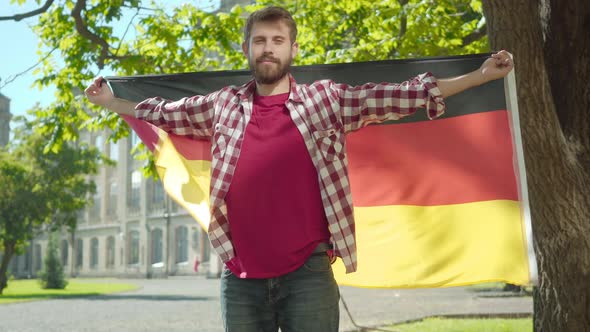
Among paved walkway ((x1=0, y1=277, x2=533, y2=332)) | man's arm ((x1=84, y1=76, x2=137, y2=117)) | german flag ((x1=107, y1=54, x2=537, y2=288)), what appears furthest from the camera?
paved walkway ((x1=0, y1=277, x2=533, y2=332))

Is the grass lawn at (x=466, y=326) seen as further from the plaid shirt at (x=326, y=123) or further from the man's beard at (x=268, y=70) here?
the man's beard at (x=268, y=70)

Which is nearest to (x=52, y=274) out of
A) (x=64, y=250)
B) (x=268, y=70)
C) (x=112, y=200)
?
(x=268, y=70)

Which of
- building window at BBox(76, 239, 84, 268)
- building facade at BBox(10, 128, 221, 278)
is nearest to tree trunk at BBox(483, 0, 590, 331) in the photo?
building facade at BBox(10, 128, 221, 278)

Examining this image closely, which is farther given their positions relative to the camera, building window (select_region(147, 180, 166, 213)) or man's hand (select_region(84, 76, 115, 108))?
building window (select_region(147, 180, 166, 213))

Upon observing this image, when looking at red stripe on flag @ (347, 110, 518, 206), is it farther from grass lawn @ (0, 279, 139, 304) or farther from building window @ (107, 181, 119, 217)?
building window @ (107, 181, 119, 217)

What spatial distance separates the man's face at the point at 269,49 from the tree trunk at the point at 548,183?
3.67 meters

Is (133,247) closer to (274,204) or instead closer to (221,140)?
(221,140)

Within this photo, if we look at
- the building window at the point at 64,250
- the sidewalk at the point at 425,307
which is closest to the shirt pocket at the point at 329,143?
the sidewalk at the point at 425,307

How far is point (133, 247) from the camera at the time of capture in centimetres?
7344

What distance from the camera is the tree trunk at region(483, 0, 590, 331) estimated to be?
20.4 ft

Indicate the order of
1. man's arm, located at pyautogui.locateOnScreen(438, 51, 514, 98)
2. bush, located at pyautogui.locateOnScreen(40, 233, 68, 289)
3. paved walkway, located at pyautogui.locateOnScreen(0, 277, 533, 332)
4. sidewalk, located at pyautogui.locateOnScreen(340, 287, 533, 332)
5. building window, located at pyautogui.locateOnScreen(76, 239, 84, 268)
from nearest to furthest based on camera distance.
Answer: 1. man's arm, located at pyautogui.locateOnScreen(438, 51, 514, 98)
2. sidewalk, located at pyautogui.locateOnScreen(340, 287, 533, 332)
3. paved walkway, located at pyautogui.locateOnScreen(0, 277, 533, 332)
4. bush, located at pyautogui.locateOnScreen(40, 233, 68, 289)
5. building window, located at pyautogui.locateOnScreen(76, 239, 84, 268)

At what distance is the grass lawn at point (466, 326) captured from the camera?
11.1 m

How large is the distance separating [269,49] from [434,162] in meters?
1.56

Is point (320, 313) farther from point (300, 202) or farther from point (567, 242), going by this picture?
point (567, 242)
